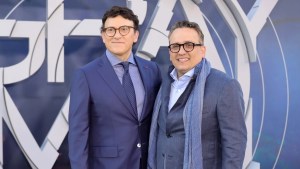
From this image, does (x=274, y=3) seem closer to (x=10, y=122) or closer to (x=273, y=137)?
(x=273, y=137)

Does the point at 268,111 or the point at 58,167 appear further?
the point at 268,111

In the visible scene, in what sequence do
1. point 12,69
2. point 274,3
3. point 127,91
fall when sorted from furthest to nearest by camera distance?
point 274,3, point 12,69, point 127,91

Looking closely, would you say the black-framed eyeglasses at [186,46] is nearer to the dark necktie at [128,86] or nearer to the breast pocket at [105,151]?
the dark necktie at [128,86]

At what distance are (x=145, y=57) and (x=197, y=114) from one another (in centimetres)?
153

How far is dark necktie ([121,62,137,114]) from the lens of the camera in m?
2.16

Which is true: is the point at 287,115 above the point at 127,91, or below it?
below

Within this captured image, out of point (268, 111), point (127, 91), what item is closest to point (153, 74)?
point (127, 91)

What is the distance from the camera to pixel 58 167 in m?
3.20

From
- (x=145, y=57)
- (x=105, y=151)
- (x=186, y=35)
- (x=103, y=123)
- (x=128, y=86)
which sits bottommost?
(x=105, y=151)

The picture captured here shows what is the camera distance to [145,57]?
10.9 ft

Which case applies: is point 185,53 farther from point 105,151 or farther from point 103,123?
point 105,151

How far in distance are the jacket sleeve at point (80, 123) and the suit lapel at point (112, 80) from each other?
107mm

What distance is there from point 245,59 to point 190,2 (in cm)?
66

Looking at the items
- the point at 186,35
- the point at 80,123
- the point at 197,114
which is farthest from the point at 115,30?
the point at 197,114
